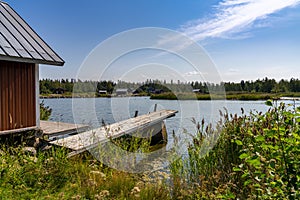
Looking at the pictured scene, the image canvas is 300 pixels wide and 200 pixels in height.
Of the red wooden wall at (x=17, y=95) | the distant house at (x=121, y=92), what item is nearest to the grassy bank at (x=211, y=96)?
the distant house at (x=121, y=92)

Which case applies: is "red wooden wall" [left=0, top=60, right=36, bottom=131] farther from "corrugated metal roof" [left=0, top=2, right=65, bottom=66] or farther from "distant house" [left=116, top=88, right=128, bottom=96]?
"distant house" [left=116, top=88, right=128, bottom=96]

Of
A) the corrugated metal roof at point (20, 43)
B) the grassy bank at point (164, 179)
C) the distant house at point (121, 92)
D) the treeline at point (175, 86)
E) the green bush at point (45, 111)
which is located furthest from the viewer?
the green bush at point (45, 111)

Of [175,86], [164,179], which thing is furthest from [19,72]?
[164,179]

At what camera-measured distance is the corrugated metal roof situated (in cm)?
537

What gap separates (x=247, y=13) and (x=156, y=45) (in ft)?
8.92

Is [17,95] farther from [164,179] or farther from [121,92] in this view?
[164,179]

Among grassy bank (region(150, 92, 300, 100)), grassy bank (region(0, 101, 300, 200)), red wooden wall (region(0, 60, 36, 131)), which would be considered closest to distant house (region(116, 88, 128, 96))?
grassy bank (region(150, 92, 300, 100))

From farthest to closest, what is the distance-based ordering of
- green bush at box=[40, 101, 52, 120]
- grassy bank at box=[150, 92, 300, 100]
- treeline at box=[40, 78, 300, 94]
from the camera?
green bush at box=[40, 101, 52, 120] → treeline at box=[40, 78, 300, 94] → grassy bank at box=[150, 92, 300, 100]

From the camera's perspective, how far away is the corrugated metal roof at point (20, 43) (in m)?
5.37

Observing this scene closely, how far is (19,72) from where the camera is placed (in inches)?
226

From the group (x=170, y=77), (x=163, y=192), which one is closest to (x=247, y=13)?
(x=170, y=77)

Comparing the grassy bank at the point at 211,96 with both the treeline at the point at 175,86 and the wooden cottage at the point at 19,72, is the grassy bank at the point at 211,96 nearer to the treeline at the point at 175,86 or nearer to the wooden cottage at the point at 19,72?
the treeline at the point at 175,86

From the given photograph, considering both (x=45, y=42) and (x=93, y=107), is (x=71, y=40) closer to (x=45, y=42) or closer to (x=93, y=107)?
(x=45, y=42)

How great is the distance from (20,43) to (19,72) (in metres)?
0.67
